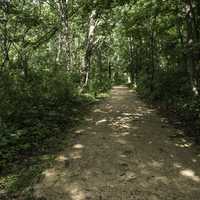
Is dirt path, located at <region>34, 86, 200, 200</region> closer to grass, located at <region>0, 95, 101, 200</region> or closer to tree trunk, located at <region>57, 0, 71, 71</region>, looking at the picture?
grass, located at <region>0, 95, 101, 200</region>

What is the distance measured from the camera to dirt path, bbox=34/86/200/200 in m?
5.58

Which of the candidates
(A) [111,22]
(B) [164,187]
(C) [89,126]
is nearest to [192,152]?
(B) [164,187]

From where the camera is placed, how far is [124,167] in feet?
22.3

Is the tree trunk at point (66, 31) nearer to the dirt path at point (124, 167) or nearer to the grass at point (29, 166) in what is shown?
the dirt path at point (124, 167)

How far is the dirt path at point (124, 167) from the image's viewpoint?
5578 mm

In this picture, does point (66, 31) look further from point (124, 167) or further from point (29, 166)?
point (124, 167)

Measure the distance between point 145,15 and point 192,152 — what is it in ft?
40.2

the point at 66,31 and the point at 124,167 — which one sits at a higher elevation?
the point at 66,31

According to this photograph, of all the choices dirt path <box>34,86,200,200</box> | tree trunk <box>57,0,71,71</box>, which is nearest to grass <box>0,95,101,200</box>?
dirt path <box>34,86,200,200</box>

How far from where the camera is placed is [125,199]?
5.31m

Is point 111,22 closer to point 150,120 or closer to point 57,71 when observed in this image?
point 57,71

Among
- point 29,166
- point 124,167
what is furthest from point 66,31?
point 124,167

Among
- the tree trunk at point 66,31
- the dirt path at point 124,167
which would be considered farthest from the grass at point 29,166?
the tree trunk at point 66,31

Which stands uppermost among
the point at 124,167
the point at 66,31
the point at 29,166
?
the point at 66,31
